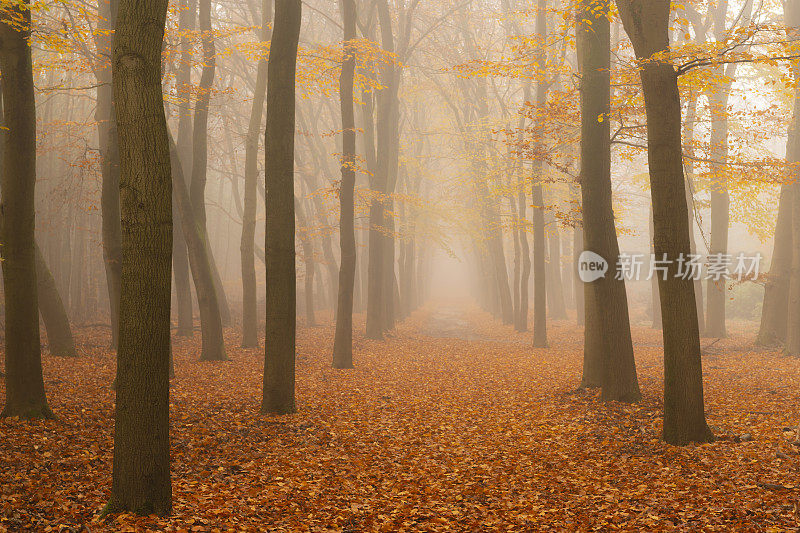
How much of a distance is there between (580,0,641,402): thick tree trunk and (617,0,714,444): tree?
7.55 feet

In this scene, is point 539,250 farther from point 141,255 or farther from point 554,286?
point 141,255

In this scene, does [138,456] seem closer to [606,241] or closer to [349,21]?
[606,241]

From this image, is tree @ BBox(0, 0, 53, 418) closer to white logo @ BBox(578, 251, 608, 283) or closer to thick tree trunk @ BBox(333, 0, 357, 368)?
thick tree trunk @ BBox(333, 0, 357, 368)

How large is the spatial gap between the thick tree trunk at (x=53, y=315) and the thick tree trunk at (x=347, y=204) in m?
6.55

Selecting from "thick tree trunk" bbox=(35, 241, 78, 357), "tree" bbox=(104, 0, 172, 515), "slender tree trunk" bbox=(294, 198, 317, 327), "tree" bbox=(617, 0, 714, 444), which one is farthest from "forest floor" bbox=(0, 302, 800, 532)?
"slender tree trunk" bbox=(294, 198, 317, 327)

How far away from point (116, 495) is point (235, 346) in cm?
1302

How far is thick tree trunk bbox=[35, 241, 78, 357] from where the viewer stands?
1316 cm

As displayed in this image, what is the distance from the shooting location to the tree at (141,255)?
15.6ft

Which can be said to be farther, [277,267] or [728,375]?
[728,375]

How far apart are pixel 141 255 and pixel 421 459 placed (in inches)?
179

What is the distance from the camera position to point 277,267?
8750 millimetres

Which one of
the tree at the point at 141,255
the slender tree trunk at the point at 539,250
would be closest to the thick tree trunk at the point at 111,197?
the tree at the point at 141,255

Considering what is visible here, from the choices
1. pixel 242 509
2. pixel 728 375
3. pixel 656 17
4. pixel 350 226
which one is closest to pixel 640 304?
pixel 728 375

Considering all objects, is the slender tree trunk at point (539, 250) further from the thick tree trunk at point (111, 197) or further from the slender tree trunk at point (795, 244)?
the thick tree trunk at point (111, 197)
